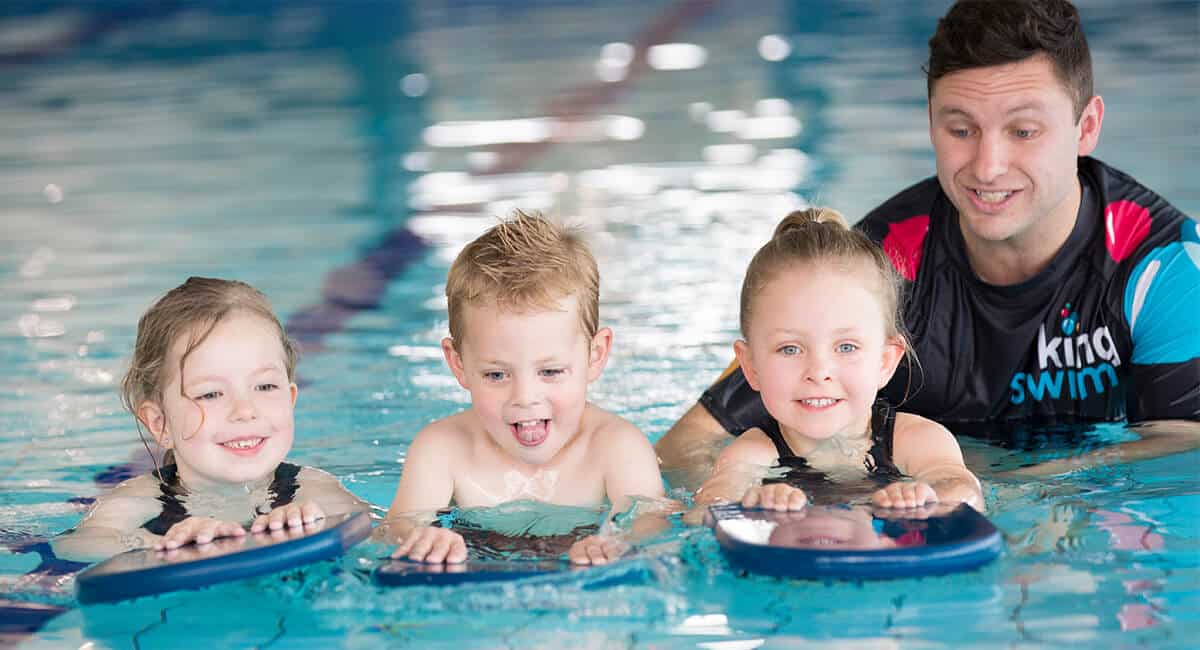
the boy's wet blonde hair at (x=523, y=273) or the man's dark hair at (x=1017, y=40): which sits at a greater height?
the man's dark hair at (x=1017, y=40)

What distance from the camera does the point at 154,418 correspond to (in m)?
3.27

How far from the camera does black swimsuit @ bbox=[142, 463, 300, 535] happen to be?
3.27 metres

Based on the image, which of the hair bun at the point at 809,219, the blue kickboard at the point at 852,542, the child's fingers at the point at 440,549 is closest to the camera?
the blue kickboard at the point at 852,542

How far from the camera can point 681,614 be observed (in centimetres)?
280

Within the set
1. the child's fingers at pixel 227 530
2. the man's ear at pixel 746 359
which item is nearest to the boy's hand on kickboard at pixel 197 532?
the child's fingers at pixel 227 530

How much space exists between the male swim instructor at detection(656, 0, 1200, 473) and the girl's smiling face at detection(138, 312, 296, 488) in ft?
3.70

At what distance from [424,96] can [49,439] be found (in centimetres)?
593

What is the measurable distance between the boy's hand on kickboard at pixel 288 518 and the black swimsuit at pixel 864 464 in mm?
954

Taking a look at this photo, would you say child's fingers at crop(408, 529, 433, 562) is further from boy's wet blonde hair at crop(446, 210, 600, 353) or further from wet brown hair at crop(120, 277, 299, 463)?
wet brown hair at crop(120, 277, 299, 463)

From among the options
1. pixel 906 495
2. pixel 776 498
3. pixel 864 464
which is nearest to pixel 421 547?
pixel 776 498

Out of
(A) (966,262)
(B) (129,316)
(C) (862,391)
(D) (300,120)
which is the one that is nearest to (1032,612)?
(C) (862,391)

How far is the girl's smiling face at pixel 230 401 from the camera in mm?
3170

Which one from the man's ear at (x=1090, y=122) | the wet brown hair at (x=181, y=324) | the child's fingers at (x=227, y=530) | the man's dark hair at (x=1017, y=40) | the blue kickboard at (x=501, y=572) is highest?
the man's dark hair at (x=1017, y=40)

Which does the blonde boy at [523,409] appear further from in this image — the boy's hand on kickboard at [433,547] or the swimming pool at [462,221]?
the swimming pool at [462,221]
